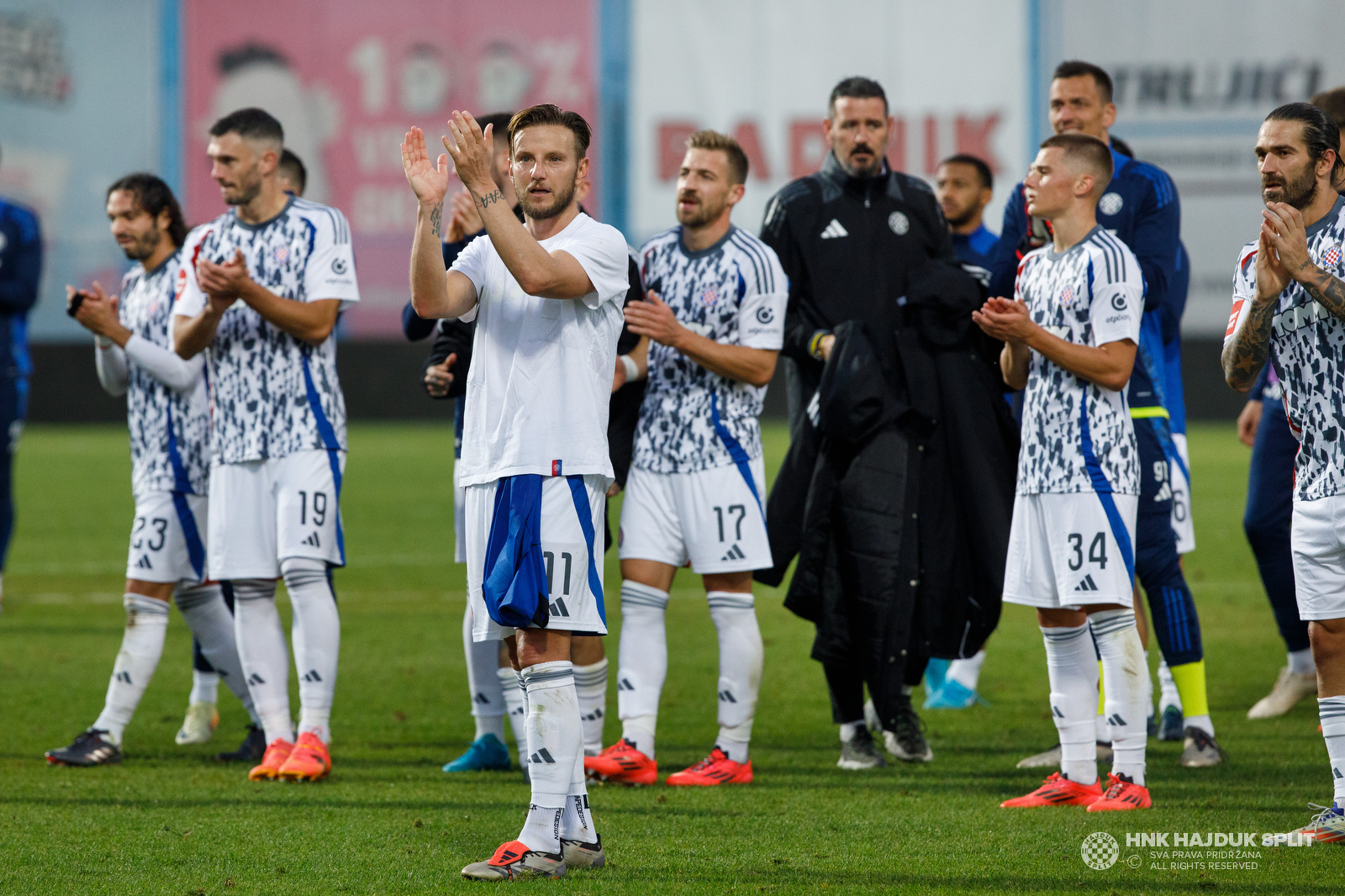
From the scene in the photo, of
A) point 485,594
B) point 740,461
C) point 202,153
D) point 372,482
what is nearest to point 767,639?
point 740,461

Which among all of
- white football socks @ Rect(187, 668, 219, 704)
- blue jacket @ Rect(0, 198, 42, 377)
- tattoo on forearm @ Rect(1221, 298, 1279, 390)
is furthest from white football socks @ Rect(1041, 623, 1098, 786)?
blue jacket @ Rect(0, 198, 42, 377)

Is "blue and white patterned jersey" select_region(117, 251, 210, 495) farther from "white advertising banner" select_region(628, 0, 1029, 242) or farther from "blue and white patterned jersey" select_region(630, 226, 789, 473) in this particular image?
"white advertising banner" select_region(628, 0, 1029, 242)

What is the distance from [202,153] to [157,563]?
22.9 meters

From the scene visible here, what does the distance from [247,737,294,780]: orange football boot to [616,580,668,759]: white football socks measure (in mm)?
1263

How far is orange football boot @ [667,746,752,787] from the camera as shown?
18.6ft

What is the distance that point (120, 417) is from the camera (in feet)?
95.0

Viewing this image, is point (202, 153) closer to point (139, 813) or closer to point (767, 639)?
point (767, 639)

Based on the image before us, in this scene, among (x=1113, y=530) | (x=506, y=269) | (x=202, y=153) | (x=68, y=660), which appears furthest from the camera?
(x=202, y=153)

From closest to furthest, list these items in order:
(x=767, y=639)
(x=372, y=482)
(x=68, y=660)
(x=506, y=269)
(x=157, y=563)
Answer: (x=506, y=269), (x=157, y=563), (x=68, y=660), (x=767, y=639), (x=372, y=482)

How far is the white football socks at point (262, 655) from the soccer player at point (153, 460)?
0.47m

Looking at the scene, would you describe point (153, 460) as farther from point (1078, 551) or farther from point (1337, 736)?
point (1337, 736)

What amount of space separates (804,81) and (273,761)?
23127mm

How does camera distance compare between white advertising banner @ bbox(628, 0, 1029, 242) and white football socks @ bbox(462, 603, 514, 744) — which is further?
white advertising banner @ bbox(628, 0, 1029, 242)

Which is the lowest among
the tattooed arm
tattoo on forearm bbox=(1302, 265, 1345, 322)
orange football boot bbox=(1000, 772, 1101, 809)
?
orange football boot bbox=(1000, 772, 1101, 809)
